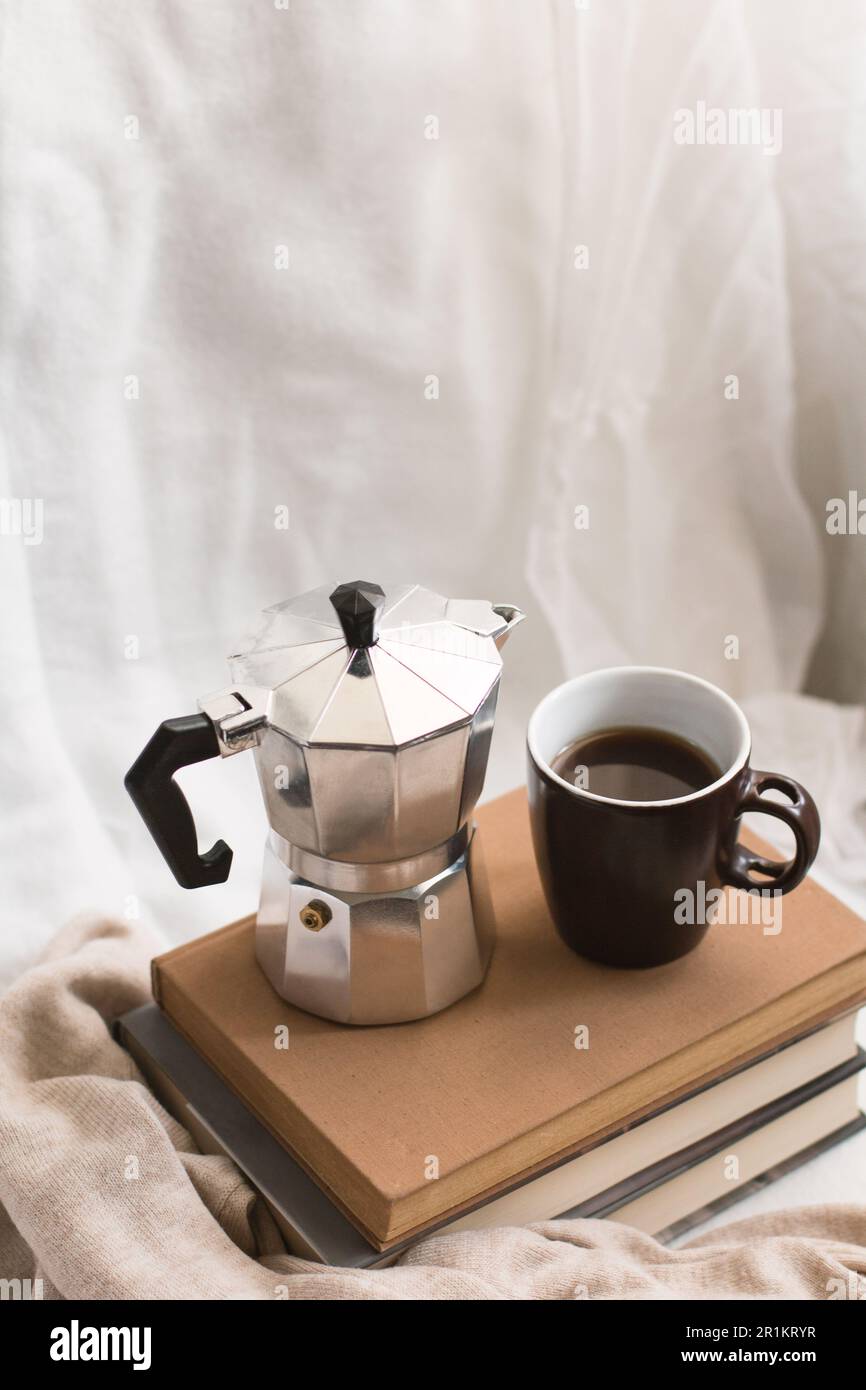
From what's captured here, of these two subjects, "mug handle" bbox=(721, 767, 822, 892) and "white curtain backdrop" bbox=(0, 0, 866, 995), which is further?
"white curtain backdrop" bbox=(0, 0, 866, 995)

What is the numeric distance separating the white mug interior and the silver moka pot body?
50mm

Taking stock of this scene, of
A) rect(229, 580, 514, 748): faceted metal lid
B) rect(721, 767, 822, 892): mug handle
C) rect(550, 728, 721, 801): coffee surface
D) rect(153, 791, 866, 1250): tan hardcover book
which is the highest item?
rect(229, 580, 514, 748): faceted metal lid

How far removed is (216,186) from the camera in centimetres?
86

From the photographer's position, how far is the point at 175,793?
60 centimetres

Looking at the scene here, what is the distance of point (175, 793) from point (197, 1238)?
19 centimetres

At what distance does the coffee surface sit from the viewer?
0.67 m

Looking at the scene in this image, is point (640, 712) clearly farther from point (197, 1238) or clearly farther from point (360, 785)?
point (197, 1238)

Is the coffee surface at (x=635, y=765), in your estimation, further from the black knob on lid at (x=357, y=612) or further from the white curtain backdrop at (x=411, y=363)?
the white curtain backdrop at (x=411, y=363)

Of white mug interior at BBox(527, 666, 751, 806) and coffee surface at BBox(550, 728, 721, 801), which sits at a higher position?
white mug interior at BBox(527, 666, 751, 806)

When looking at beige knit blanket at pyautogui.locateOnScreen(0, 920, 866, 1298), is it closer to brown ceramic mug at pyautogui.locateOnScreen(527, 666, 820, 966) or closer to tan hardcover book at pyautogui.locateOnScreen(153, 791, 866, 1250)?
tan hardcover book at pyautogui.locateOnScreen(153, 791, 866, 1250)

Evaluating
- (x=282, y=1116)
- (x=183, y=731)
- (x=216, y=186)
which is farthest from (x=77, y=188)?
(x=282, y=1116)

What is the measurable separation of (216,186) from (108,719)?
0.33m

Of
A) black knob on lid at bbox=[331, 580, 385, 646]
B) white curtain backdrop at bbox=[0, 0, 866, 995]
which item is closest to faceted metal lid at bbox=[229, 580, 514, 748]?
black knob on lid at bbox=[331, 580, 385, 646]

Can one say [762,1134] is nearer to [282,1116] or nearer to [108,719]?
[282,1116]
